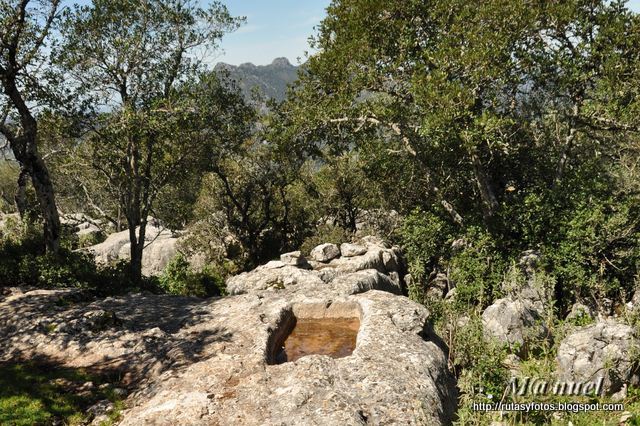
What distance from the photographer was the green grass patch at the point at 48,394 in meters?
9.74

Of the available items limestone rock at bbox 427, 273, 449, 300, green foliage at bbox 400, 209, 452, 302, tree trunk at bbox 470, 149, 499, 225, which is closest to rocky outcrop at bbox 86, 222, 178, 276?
green foliage at bbox 400, 209, 452, 302

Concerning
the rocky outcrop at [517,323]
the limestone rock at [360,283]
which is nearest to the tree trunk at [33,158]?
the limestone rock at [360,283]

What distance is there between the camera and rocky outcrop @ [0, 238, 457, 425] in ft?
31.9

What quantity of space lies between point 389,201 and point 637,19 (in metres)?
16.8

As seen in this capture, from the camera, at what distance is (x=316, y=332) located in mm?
15016

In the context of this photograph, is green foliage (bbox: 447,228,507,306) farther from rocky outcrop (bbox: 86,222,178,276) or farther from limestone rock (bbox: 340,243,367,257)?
rocky outcrop (bbox: 86,222,178,276)

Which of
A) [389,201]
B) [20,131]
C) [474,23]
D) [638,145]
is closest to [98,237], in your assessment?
[20,131]

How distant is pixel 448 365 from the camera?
41.8 ft

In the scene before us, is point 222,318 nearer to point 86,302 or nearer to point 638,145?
point 86,302

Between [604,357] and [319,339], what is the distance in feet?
28.8

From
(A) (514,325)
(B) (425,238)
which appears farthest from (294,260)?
(A) (514,325)

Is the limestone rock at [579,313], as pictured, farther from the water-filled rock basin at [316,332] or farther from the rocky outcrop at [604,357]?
the water-filled rock basin at [316,332]

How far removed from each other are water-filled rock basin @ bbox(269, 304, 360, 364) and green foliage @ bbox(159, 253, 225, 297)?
8.30 meters

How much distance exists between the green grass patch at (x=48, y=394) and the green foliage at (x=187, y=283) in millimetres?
10079
